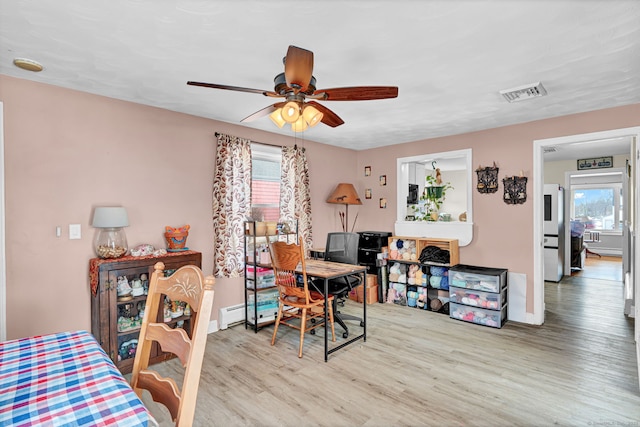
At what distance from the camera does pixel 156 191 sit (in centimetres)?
328

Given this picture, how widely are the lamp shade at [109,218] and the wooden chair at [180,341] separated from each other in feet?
5.59

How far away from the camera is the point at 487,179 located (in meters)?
4.23

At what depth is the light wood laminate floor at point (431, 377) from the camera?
7.15ft

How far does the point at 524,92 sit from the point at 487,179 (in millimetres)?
1558

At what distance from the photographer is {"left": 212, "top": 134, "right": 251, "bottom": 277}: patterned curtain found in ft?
12.1

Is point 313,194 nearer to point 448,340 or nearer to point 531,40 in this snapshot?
point 448,340

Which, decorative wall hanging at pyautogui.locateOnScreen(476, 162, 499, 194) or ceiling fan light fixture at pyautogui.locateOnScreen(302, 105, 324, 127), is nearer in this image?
ceiling fan light fixture at pyautogui.locateOnScreen(302, 105, 324, 127)

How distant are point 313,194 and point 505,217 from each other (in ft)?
8.55

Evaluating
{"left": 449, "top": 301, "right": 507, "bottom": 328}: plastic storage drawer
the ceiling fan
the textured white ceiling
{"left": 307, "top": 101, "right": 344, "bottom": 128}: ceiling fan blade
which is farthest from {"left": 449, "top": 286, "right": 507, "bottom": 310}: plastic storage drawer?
the ceiling fan

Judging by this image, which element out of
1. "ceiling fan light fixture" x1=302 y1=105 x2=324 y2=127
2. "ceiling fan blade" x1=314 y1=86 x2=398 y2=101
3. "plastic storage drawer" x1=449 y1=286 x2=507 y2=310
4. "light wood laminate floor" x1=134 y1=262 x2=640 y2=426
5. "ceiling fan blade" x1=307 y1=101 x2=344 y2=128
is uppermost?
"ceiling fan blade" x1=314 y1=86 x2=398 y2=101

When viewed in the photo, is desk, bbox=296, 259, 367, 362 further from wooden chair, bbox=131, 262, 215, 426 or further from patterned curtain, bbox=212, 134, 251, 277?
wooden chair, bbox=131, 262, 215, 426

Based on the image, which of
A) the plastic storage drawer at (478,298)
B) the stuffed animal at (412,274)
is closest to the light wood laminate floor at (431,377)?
the plastic storage drawer at (478,298)

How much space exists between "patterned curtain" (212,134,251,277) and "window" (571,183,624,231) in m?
9.73

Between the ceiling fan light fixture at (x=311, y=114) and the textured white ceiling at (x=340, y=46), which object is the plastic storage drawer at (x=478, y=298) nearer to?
the textured white ceiling at (x=340, y=46)
